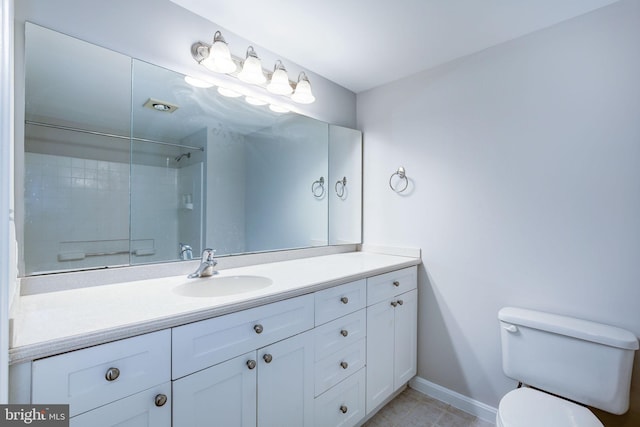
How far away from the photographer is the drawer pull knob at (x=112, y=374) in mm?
775

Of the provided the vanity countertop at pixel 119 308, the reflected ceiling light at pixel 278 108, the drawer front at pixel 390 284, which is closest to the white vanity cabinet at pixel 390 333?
the drawer front at pixel 390 284

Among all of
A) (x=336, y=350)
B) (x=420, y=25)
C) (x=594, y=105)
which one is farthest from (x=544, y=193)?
(x=336, y=350)

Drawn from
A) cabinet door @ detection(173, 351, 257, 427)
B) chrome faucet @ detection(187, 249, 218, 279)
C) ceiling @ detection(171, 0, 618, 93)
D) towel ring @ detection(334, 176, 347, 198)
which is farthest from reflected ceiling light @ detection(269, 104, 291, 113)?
cabinet door @ detection(173, 351, 257, 427)

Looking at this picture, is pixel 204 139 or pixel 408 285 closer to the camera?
pixel 204 139

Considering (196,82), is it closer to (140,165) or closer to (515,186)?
(140,165)

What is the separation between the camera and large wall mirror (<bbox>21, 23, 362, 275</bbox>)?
1.13 meters

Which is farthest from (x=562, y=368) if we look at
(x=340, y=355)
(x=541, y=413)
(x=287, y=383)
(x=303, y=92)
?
(x=303, y=92)

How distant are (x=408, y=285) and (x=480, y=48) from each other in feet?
5.12

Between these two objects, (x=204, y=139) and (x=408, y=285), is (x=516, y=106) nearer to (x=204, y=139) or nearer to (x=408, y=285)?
(x=408, y=285)

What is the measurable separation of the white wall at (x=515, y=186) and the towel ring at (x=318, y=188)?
0.45 meters

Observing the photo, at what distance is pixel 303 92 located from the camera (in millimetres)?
1930

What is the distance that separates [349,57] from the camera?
1.91 meters

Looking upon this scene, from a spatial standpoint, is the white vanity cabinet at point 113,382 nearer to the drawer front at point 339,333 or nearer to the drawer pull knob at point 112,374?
the drawer pull knob at point 112,374

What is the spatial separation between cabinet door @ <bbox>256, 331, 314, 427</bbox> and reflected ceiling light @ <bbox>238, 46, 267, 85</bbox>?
4.68 feet
